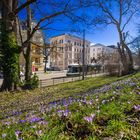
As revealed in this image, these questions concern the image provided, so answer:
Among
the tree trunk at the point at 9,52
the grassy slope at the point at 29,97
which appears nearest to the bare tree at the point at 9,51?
the tree trunk at the point at 9,52

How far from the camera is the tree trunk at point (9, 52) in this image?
16.8 meters

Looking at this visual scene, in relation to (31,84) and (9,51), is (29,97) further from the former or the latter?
(31,84)

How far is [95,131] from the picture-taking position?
2625 millimetres

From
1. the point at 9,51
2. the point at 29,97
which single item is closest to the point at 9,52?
the point at 9,51

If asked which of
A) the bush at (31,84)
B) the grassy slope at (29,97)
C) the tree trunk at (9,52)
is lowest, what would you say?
the grassy slope at (29,97)

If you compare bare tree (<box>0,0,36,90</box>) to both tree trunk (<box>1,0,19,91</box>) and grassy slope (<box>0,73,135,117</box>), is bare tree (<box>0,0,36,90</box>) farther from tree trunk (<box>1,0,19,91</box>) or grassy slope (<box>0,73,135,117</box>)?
grassy slope (<box>0,73,135,117</box>)

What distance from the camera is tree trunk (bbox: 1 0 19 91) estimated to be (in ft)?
55.0

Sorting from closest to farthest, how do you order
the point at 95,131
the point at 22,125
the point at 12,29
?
the point at 95,131, the point at 22,125, the point at 12,29

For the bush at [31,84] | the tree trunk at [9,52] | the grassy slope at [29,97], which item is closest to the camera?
Result: the grassy slope at [29,97]

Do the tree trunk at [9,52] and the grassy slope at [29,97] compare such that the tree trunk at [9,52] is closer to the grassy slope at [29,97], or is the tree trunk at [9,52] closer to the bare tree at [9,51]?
the bare tree at [9,51]

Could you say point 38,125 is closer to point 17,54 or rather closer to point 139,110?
point 139,110

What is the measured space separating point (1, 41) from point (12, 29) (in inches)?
54.4

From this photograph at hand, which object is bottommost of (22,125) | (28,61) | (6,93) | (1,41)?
(6,93)

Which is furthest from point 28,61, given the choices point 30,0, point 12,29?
point 30,0
